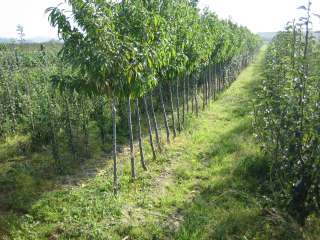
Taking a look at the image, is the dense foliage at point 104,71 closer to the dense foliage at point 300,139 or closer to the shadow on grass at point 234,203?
the shadow on grass at point 234,203

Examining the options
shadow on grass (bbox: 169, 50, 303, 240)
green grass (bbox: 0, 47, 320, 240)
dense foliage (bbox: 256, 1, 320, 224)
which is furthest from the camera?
green grass (bbox: 0, 47, 320, 240)

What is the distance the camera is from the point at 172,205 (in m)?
8.45

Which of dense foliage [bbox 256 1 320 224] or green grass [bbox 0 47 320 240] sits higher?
dense foliage [bbox 256 1 320 224]

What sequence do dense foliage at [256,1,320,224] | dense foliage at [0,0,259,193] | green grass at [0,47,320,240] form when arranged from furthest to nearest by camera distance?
1. dense foliage at [0,0,259,193]
2. green grass at [0,47,320,240]
3. dense foliage at [256,1,320,224]

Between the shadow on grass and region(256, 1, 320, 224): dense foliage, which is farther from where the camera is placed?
the shadow on grass

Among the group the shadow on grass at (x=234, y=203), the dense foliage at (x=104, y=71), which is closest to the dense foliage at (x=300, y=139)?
the shadow on grass at (x=234, y=203)

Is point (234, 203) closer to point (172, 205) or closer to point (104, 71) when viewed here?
point (172, 205)

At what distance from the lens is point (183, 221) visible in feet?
24.9

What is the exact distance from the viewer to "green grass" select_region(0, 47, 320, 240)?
6.96 m

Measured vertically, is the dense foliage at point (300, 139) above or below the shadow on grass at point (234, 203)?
above

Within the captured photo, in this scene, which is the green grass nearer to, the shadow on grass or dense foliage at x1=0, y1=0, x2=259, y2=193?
the shadow on grass

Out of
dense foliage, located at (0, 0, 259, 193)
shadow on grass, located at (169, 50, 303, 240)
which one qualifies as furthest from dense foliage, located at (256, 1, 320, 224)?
dense foliage, located at (0, 0, 259, 193)

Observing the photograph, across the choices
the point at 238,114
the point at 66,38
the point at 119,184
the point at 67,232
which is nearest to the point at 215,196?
the point at 119,184

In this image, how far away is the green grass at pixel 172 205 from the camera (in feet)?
22.8
